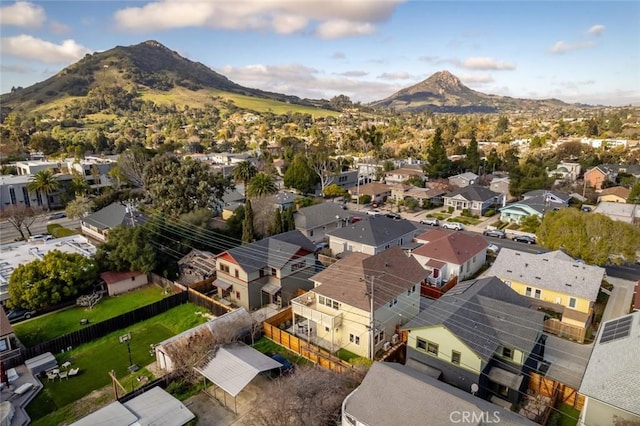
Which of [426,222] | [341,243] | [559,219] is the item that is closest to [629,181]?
[426,222]

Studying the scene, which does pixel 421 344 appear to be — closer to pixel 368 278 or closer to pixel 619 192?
pixel 368 278

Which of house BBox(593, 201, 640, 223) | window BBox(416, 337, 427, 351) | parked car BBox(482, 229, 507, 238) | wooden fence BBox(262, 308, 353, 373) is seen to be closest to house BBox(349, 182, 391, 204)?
parked car BBox(482, 229, 507, 238)

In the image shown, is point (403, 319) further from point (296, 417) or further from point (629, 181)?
point (629, 181)

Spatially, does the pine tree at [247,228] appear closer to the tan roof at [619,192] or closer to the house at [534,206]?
the house at [534,206]

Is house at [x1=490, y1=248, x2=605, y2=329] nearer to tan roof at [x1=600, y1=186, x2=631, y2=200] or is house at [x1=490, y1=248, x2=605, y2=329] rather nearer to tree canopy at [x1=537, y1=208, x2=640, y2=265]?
tree canopy at [x1=537, y1=208, x2=640, y2=265]

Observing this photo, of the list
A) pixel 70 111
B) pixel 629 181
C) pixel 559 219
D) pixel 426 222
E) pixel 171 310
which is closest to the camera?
pixel 171 310

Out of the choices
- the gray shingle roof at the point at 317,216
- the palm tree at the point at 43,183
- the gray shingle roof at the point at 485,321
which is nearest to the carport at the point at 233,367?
the gray shingle roof at the point at 485,321
